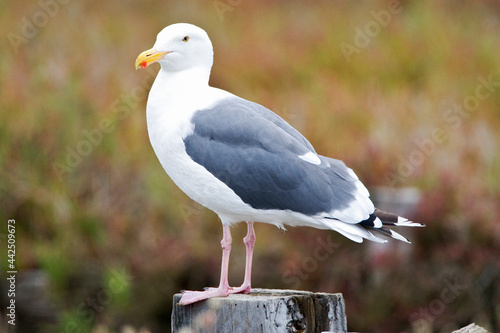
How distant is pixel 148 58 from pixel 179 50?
160 millimetres

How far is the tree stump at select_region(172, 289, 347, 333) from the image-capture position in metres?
2.92

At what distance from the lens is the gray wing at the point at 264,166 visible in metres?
3.17

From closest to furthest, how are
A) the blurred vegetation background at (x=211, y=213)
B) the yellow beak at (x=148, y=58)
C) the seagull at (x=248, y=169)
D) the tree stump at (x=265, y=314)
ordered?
the tree stump at (x=265, y=314) → the seagull at (x=248, y=169) → the yellow beak at (x=148, y=58) → the blurred vegetation background at (x=211, y=213)

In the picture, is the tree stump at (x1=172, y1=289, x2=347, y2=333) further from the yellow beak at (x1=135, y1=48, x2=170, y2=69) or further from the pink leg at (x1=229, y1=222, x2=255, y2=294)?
the yellow beak at (x1=135, y1=48, x2=170, y2=69)

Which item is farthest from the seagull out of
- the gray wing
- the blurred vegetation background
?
the blurred vegetation background

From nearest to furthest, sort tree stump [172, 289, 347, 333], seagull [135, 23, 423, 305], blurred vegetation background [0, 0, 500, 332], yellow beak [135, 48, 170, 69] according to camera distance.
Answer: tree stump [172, 289, 347, 333], seagull [135, 23, 423, 305], yellow beak [135, 48, 170, 69], blurred vegetation background [0, 0, 500, 332]

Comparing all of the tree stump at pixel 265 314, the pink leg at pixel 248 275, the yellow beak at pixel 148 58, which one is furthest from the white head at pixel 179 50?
the tree stump at pixel 265 314

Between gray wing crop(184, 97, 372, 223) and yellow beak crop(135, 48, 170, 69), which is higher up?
yellow beak crop(135, 48, 170, 69)

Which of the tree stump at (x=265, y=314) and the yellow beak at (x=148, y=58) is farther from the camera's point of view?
the yellow beak at (x=148, y=58)

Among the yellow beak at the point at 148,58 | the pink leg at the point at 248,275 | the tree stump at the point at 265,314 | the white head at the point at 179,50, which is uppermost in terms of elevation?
the white head at the point at 179,50

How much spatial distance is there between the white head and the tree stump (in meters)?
1.06

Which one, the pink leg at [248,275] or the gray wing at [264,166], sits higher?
the gray wing at [264,166]

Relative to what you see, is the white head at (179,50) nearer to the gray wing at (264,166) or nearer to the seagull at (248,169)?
the seagull at (248,169)

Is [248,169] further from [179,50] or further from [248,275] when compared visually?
[179,50]
